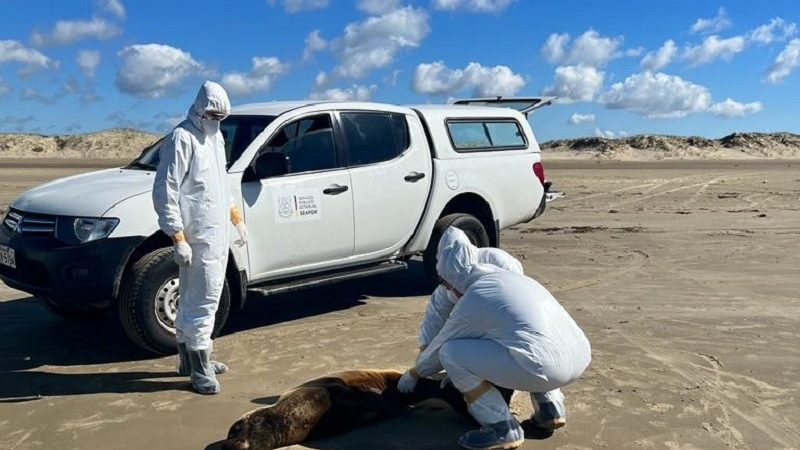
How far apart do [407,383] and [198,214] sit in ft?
5.71

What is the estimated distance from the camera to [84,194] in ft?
19.8

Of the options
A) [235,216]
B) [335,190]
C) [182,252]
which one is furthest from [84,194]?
[335,190]

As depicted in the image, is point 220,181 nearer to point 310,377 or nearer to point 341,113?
point 310,377

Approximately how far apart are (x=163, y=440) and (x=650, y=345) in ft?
13.0

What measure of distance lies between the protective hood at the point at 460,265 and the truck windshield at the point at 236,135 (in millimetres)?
2747

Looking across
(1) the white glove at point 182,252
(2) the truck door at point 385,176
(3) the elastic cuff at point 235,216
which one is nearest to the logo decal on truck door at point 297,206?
(2) the truck door at point 385,176

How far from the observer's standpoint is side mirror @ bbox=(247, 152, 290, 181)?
650 centimetres

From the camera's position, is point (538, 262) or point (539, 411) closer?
point (539, 411)

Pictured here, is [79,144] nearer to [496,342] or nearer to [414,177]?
[414,177]

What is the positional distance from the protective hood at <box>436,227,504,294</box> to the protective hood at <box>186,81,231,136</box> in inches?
71.0

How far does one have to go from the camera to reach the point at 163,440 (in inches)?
181

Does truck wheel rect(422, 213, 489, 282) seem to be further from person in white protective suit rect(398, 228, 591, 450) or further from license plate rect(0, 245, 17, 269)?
license plate rect(0, 245, 17, 269)

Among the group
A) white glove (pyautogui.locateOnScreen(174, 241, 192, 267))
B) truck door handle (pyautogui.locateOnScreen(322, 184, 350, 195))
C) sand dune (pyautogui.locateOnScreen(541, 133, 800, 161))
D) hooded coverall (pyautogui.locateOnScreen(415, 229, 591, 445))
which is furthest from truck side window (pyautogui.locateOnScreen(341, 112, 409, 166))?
sand dune (pyautogui.locateOnScreen(541, 133, 800, 161))

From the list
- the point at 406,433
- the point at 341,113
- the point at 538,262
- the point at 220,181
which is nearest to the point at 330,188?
the point at 341,113
